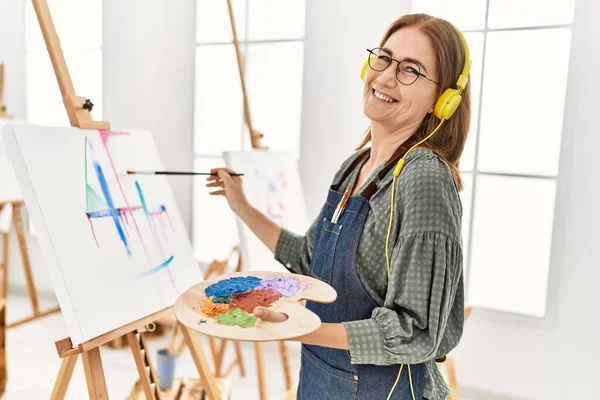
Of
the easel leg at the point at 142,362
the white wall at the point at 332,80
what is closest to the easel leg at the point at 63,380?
the easel leg at the point at 142,362

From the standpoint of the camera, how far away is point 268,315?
828 mm

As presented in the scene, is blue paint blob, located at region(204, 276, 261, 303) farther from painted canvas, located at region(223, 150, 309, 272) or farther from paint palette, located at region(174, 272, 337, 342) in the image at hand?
painted canvas, located at region(223, 150, 309, 272)

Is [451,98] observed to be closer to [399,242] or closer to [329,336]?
[399,242]

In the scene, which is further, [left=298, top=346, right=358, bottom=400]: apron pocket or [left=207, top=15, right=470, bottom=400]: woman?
[left=298, top=346, right=358, bottom=400]: apron pocket

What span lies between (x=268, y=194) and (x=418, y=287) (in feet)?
4.48

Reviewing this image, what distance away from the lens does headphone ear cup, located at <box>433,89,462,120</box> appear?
100cm

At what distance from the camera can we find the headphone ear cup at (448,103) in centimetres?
100

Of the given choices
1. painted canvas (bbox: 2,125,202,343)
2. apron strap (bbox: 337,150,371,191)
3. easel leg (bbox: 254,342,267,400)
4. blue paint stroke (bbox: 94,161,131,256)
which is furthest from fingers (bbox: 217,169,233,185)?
easel leg (bbox: 254,342,267,400)

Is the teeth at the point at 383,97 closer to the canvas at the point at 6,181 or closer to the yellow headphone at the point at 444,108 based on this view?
the yellow headphone at the point at 444,108

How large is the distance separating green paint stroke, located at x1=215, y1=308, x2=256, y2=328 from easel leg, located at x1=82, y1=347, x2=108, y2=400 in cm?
50

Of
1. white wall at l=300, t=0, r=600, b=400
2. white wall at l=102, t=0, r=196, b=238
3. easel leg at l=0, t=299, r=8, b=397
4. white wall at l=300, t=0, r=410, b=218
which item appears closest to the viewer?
white wall at l=300, t=0, r=600, b=400

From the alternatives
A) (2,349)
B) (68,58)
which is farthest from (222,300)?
(68,58)

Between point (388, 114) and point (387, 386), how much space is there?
582 millimetres

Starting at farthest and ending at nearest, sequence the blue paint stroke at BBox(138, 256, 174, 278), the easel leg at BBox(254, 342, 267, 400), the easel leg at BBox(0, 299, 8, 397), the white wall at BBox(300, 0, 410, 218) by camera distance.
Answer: the white wall at BBox(300, 0, 410, 218) < the easel leg at BBox(0, 299, 8, 397) < the easel leg at BBox(254, 342, 267, 400) < the blue paint stroke at BBox(138, 256, 174, 278)
